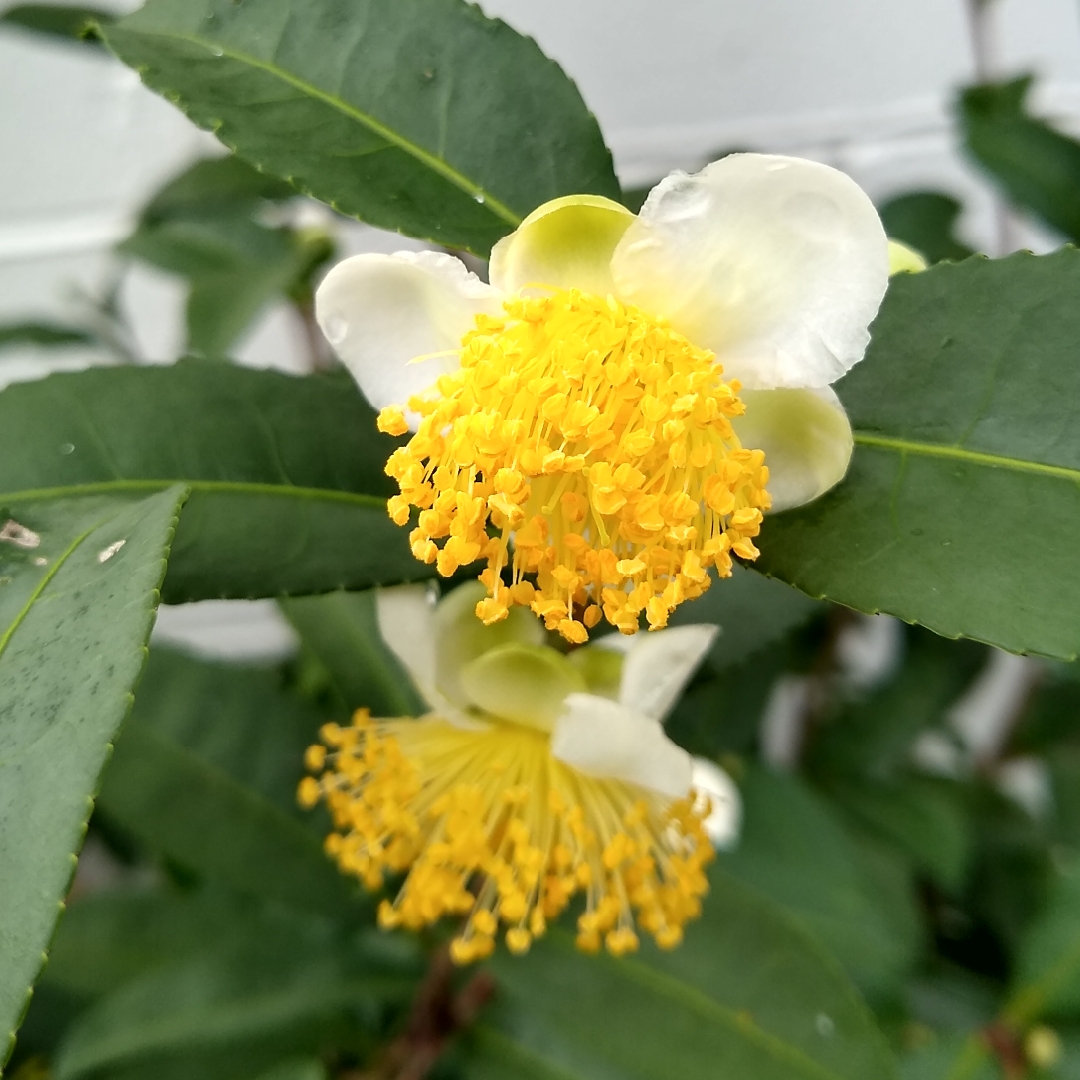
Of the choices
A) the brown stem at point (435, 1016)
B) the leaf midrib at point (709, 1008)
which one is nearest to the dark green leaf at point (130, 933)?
the brown stem at point (435, 1016)

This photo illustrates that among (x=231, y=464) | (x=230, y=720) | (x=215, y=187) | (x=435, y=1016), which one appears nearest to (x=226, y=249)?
(x=215, y=187)

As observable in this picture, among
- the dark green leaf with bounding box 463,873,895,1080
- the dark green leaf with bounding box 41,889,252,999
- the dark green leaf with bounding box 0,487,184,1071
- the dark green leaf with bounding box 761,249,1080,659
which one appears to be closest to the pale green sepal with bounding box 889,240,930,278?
the dark green leaf with bounding box 761,249,1080,659

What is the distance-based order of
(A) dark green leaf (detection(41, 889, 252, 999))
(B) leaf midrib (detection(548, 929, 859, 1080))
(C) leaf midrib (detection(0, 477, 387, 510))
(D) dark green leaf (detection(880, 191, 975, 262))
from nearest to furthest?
(C) leaf midrib (detection(0, 477, 387, 510))
(B) leaf midrib (detection(548, 929, 859, 1080))
(A) dark green leaf (detection(41, 889, 252, 999))
(D) dark green leaf (detection(880, 191, 975, 262))

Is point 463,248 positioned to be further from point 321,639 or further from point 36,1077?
point 36,1077

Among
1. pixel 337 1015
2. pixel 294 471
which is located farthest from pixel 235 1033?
pixel 294 471

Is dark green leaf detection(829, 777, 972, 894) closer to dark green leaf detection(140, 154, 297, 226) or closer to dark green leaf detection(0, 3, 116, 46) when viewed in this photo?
dark green leaf detection(140, 154, 297, 226)
